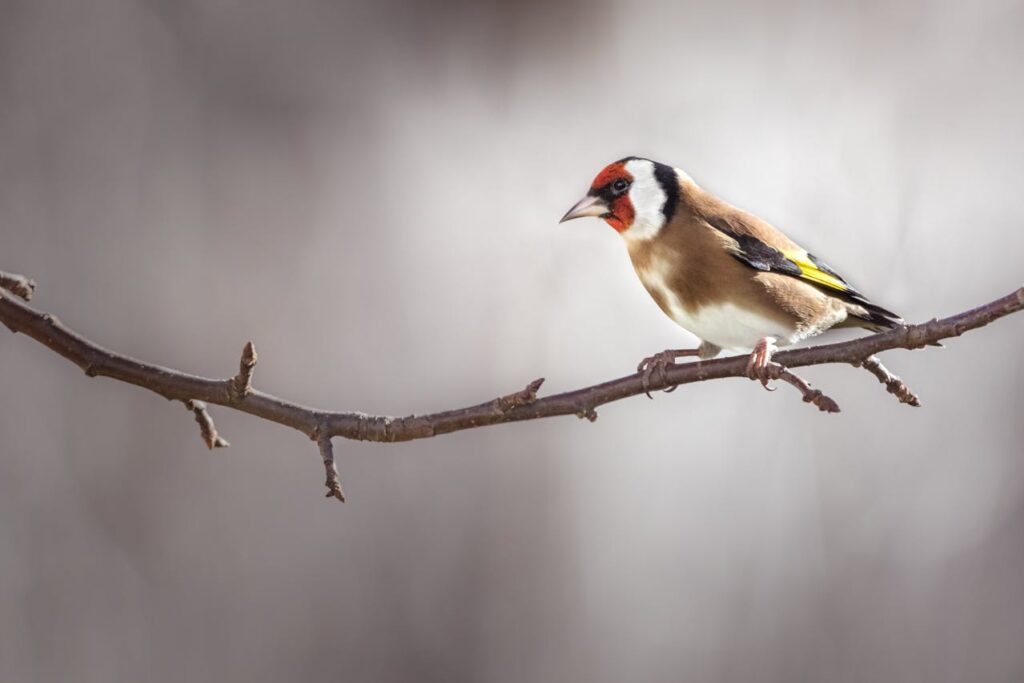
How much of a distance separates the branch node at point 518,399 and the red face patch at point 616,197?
2.47ft

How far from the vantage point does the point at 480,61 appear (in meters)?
4.97

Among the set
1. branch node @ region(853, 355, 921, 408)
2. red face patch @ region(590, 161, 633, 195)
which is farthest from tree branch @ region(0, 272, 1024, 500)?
red face patch @ region(590, 161, 633, 195)

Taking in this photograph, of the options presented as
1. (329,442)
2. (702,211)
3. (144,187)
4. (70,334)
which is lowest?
(329,442)

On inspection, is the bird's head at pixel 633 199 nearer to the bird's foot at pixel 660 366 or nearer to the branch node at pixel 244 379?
the bird's foot at pixel 660 366

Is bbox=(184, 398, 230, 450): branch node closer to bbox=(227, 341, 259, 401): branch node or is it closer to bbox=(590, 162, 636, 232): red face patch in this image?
bbox=(227, 341, 259, 401): branch node

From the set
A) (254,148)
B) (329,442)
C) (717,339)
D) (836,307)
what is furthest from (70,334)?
(254,148)

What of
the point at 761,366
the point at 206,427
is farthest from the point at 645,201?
the point at 206,427

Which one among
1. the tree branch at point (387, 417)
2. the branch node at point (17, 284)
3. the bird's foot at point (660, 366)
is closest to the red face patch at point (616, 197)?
the bird's foot at point (660, 366)

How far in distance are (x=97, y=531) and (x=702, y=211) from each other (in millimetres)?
2958

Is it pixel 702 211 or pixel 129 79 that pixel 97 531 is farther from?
pixel 702 211

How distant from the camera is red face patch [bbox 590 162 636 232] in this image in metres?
2.24

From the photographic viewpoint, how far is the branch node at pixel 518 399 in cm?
155

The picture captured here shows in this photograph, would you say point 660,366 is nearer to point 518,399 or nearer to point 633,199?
point 518,399

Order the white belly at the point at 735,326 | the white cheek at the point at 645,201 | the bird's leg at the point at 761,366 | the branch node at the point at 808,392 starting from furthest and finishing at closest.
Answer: the white cheek at the point at 645,201
the white belly at the point at 735,326
the bird's leg at the point at 761,366
the branch node at the point at 808,392
